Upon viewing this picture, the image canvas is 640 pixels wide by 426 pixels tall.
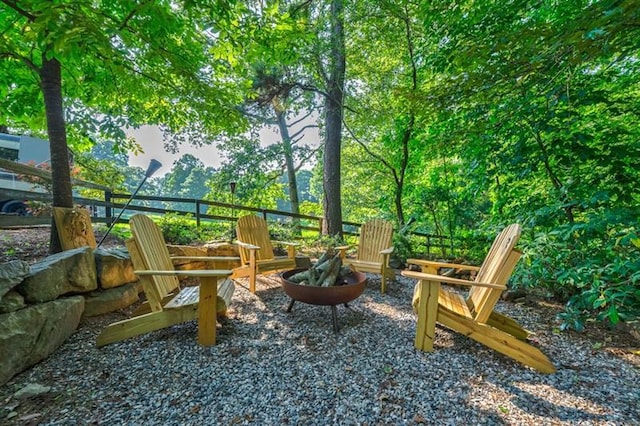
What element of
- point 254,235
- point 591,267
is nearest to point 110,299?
point 254,235

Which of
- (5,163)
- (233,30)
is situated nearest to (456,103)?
(233,30)

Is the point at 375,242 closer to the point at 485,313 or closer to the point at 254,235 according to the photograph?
the point at 254,235

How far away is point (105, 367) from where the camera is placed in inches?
70.4

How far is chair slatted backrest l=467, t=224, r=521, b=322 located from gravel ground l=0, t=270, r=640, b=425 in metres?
0.34

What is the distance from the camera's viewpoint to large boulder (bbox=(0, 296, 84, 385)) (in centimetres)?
158

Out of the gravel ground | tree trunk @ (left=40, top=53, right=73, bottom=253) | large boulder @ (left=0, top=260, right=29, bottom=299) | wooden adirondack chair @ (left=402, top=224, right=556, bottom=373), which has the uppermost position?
tree trunk @ (left=40, top=53, right=73, bottom=253)

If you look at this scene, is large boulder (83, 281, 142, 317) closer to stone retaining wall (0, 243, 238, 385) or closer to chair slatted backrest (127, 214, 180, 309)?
stone retaining wall (0, 243, 238, 385)

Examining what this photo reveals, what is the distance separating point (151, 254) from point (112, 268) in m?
0.61

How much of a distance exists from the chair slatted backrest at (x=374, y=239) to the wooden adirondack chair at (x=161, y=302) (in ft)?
7.46

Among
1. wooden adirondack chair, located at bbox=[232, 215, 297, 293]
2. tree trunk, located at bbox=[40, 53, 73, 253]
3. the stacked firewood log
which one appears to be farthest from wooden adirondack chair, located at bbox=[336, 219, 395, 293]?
tree trunk, located at bbox=[40, 53, 73, 253]

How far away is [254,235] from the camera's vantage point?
383 centimetres

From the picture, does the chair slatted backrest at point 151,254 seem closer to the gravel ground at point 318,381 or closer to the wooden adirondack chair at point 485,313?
the gravel ground at point 318,381

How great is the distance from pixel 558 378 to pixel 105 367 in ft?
9.64

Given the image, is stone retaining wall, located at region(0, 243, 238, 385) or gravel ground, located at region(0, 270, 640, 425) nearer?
gravel ground, located at region(0, 270, 640, 425)
